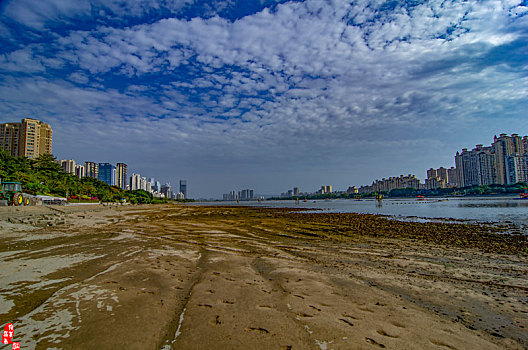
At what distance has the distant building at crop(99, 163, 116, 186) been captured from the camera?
194 metres

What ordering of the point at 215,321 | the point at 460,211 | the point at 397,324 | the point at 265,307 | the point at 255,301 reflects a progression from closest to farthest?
the point at 215,321 < the point at 397,324 < the point at 265,307 < the point at 255,301 < the point at 460,211

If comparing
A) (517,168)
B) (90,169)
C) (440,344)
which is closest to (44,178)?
(440,344)

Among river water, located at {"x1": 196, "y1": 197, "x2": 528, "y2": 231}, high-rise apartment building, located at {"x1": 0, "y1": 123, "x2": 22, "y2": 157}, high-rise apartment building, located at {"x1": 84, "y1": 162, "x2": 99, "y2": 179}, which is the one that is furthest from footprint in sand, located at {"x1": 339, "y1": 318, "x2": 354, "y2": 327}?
high-rise apartment building, located at {"x1": 84, "y1": 162, "x2": 99, "y2": 179}

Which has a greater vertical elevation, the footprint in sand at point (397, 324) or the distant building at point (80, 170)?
the distant building at point (80, 170)

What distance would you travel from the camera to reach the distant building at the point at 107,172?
635 feet

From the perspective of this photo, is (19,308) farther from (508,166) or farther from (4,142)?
(508,166)

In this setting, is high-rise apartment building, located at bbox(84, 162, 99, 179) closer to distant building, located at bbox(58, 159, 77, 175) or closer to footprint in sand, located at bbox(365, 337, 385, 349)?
distant building, located at bbox(58, 159, 77, 175)

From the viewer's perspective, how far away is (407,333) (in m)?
3.61

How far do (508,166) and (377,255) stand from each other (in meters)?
207

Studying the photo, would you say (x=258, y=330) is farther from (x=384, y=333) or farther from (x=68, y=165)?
(x=68, y=165)

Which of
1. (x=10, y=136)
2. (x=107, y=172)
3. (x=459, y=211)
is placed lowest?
(x=459, y=211)

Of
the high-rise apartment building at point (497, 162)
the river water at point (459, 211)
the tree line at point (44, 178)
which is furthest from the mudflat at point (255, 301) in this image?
the high-rise apartment building at point (497, 162)

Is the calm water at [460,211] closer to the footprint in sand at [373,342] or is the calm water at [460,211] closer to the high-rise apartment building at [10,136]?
the footprint in sand at [373,342]

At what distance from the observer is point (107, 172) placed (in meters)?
196
